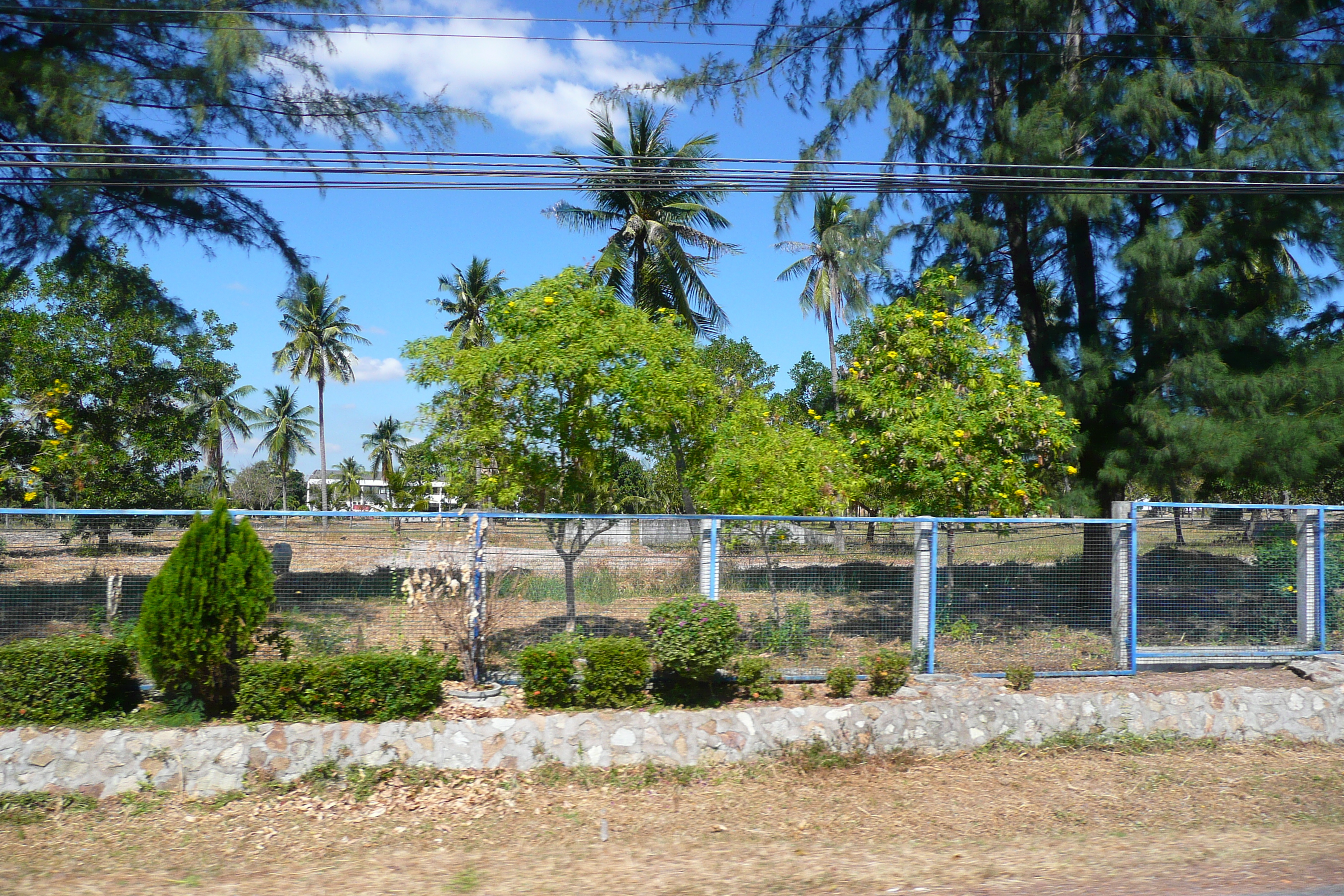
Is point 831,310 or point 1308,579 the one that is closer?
point 1308,579

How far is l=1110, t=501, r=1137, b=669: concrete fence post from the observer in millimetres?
10141

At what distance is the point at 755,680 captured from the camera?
8906 millimetres

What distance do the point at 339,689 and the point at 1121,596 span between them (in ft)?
27.9

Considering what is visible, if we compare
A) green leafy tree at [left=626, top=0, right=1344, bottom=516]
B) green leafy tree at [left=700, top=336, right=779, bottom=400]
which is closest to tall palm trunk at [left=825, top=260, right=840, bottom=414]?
green leafy tree at [left=700, top=336, right=779, bottom=400]

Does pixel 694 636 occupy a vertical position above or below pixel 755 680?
above

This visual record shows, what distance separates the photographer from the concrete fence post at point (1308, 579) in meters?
10.6

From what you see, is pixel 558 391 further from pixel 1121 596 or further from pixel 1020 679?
pixel 1121 596

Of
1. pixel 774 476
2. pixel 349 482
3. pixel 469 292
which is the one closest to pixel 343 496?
pixel 349 482

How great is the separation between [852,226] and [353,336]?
39.7 meters

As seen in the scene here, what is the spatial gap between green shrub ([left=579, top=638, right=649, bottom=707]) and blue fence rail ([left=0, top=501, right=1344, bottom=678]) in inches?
28.1

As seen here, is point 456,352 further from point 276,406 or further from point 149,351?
point 276,406

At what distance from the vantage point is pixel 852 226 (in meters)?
12.9

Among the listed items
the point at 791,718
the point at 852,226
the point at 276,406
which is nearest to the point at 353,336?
the point at 276,406

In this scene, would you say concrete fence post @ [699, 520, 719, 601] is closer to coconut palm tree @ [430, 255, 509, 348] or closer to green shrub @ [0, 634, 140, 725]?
green shrub @ [0, 634, 140, 725]
